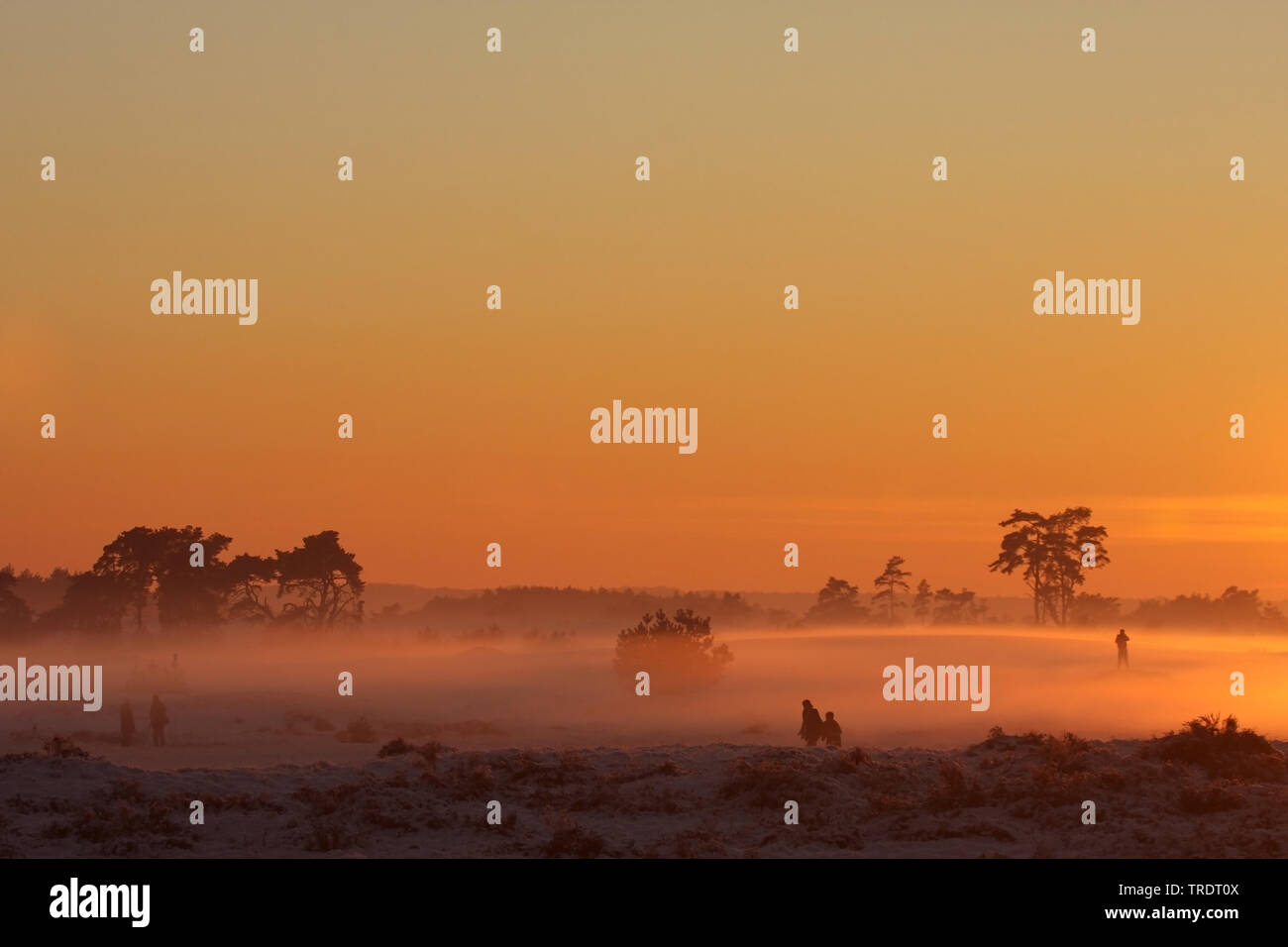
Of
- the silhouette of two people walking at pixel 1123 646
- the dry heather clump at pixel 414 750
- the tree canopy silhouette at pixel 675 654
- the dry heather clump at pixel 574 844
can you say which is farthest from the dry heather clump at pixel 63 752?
the silhouette of two people walking at pixel 1123 646

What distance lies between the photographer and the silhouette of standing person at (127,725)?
179ft

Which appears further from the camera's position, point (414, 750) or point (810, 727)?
point (810, 727)

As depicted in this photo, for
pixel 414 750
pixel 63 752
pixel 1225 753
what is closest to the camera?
pixel 1225 753

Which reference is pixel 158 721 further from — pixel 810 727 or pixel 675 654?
pixel 675 654

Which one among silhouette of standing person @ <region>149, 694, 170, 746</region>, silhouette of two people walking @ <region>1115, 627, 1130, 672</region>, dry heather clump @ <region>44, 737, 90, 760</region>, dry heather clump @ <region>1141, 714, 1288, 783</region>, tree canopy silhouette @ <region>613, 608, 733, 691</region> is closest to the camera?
dry heather clump @ <region>1141, 714, 1288, 783</region>

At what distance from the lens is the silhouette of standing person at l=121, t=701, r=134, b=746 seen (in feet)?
179

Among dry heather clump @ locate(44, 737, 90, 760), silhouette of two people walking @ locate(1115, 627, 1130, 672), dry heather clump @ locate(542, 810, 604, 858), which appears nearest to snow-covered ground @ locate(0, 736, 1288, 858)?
dry heather clump @ locate(542, 810, 604, 858)

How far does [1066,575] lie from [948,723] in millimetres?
65125

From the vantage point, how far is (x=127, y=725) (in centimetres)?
5512

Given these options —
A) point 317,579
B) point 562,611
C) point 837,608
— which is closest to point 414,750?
point 317,579

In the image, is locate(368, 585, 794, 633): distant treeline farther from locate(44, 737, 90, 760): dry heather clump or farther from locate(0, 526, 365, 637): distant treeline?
locate(44, 737, 90, 760): dry heather clump
